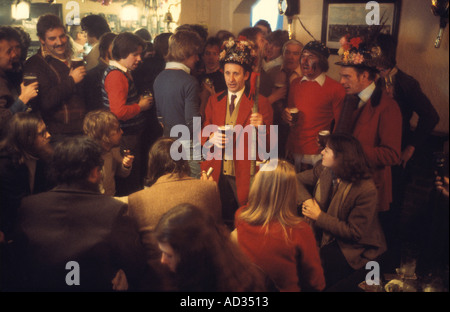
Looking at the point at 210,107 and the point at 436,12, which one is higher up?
the point at 436,12

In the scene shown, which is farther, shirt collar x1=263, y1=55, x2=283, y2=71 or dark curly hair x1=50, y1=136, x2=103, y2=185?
shirt collar x1=263, y1=55, x2=283, y2=71

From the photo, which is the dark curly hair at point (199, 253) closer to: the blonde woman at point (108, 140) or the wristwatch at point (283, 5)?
the blonde woman at point (108, 140)

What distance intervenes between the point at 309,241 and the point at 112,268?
0.92 meters

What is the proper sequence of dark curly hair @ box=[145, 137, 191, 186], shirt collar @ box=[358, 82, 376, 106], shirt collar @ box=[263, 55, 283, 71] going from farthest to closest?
1. shirt collar @ box=[263, 55, 283, 71]
2. shirt collar @ box=[358, 82, 376, 106]
3. dark curly hair @ box=[145, 137, 191, 186]

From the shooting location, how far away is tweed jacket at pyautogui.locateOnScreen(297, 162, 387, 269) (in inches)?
89.4

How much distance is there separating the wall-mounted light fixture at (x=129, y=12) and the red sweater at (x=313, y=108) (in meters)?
5.37

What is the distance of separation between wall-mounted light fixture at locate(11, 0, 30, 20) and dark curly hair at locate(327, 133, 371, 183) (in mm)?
5137

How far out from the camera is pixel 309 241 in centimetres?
192

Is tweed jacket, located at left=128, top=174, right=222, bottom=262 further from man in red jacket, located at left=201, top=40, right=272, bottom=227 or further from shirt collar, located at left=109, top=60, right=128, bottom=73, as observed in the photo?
shirt collar, located at left=109, top=60, right=128, bottom=73

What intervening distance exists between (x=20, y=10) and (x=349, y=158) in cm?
530

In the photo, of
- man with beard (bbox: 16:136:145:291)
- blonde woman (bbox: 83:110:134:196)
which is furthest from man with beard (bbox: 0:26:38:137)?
man with beard (bbox: 16:136:145:291)

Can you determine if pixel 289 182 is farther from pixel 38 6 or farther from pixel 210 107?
pixel 38 6

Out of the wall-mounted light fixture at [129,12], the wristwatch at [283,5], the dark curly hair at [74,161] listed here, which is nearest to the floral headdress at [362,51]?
the wristwatch at [283,5]
